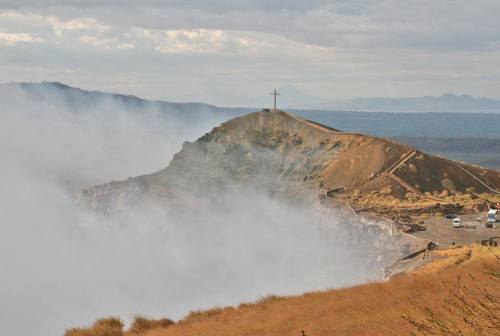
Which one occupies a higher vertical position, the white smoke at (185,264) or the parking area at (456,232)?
the parking area at (456,232)

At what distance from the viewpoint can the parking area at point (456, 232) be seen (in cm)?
6681

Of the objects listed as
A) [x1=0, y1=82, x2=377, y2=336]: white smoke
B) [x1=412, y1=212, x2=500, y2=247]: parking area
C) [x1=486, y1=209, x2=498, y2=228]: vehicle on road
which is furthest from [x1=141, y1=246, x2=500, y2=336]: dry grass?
[x1=0, y1=82, x2=377, y2=336]: white smoke

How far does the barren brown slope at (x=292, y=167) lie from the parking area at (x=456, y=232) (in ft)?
81.2

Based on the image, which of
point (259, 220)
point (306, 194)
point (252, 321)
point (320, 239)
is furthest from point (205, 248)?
point (252, 321)

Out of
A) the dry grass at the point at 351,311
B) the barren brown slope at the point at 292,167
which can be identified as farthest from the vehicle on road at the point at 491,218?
the dry grass at the point at 351,311

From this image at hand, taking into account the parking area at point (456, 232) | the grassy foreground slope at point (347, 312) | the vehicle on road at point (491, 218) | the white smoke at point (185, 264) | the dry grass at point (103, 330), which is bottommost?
the white smoke at point (185, 264)

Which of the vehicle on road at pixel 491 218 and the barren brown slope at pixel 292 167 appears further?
the barren brown slope at pixel 292 167

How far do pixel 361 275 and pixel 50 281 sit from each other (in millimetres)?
134712

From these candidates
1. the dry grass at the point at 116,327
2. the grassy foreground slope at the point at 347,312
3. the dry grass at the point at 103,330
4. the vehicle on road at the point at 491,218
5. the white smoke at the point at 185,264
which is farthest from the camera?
the white smoke at the point at 185,264

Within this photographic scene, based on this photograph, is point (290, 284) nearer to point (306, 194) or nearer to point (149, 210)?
point (306, 194)

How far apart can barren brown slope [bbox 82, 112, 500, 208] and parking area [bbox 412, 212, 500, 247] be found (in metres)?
24.7

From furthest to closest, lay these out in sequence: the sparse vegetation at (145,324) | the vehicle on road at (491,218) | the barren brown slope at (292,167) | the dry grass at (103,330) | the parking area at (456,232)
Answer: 1. the barren brown slope at (292,167)
2. the vehicle on road at (491,218)
3. the parking area at (456,232)
4. the sparse vegetation at (145,324)
5. the dry grass at (103,330)

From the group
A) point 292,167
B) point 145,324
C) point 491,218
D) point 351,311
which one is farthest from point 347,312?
point 292,167

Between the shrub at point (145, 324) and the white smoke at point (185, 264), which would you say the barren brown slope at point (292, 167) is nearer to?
the white smoke at point (185, 264)
